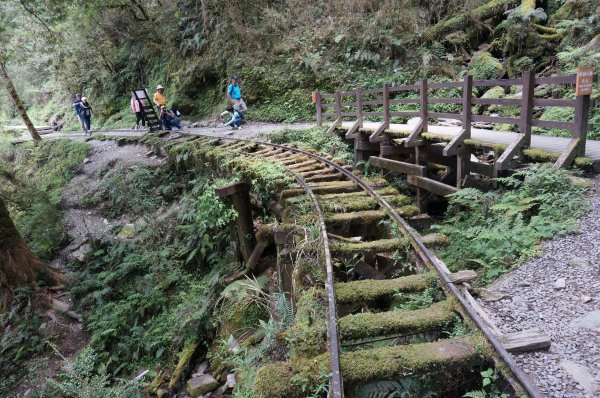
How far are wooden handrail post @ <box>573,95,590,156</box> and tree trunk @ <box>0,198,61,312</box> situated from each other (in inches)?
437

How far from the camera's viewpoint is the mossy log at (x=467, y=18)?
15.2 metres

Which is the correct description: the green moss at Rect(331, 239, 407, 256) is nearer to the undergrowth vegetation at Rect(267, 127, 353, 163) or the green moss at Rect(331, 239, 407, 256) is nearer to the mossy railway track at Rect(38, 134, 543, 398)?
the mossy railway track at Rect(38, 134, 543, 398)

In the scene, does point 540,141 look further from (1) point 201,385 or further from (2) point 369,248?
(1) point 201,385

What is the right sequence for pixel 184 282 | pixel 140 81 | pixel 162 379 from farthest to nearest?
pixel 140 81
pixel 184 282
pixel 162 379

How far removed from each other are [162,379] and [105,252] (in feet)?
16.5

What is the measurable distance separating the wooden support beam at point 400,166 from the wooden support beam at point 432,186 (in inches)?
4.7

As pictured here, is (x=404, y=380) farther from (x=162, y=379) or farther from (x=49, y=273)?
(x=49, y=273)

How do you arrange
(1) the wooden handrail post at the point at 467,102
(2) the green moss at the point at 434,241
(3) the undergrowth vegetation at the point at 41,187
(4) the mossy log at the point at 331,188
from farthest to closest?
(3) the undergrowth vegetation at the point at 41,187 → (1) the wooden handrail post at the point at 467,102 → (4) the mossy log at the point at 331,188 → (2) the green moss at the point at 434,241

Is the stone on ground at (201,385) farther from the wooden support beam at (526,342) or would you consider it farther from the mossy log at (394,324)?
the wooden support beam at (526,342)

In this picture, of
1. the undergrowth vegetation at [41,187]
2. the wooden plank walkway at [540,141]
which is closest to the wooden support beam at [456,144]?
the wooden plank walkway at [540,141]

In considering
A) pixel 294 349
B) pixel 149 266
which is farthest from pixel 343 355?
pixel 149 266

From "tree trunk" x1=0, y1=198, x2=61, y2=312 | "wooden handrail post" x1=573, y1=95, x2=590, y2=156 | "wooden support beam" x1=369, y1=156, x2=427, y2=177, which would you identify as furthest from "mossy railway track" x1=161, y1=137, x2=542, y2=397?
"tree trunk" x1=0, y1=198, x2=61, y2=312

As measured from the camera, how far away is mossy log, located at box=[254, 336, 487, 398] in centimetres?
288

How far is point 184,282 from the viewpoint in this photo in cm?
907
